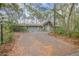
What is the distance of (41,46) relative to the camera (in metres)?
3.65

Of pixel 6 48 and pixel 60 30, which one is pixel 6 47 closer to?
pixel 6 48

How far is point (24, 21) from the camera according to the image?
3.64m

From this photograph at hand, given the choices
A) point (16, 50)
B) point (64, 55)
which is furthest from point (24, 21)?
point (64, 55)

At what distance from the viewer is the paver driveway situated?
3645 millimetres

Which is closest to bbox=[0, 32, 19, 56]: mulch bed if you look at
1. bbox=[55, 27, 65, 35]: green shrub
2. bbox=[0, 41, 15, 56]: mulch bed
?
bbox=[0, 41, 15, 56]: mulch bed

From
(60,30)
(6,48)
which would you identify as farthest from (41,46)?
(6,48)

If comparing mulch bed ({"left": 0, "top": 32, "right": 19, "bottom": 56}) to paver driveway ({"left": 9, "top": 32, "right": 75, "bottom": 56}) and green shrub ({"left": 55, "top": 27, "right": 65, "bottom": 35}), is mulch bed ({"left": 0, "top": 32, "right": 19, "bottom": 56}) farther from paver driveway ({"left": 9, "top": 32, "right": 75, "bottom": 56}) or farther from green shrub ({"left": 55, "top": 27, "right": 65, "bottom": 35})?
green shrub ({"left": 55, "top": 27, "right": 65, "bottom": 35})

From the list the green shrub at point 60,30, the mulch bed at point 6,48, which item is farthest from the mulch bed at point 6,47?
the green shrub at point 60,30

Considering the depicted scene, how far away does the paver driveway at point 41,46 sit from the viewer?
3.64m

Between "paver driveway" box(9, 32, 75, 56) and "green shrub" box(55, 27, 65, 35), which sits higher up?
"green shrub" box(55, 27, 65, 35)

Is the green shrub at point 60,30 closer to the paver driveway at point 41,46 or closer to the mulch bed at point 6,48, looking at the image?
the paver driveway at point 41,46

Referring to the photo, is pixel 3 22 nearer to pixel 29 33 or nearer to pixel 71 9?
pixel 29 33

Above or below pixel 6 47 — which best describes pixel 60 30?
above

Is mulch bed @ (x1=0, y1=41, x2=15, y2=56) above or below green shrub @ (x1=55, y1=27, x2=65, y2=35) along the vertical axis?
below
